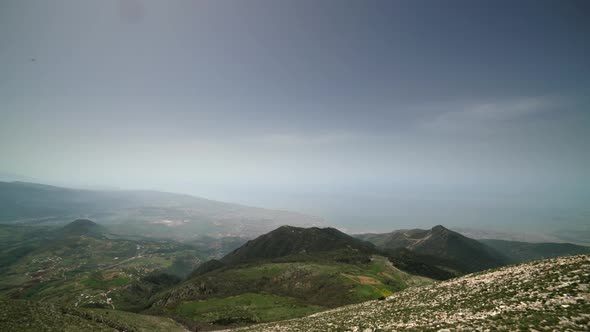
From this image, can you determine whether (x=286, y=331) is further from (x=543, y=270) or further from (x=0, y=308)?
(x=0, y=308)

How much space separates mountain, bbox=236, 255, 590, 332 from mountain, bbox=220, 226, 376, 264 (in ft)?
395

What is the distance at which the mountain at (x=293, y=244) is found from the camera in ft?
480

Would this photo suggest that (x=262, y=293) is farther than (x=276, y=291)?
No

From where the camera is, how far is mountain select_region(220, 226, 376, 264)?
480 ft

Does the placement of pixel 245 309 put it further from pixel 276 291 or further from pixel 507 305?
pixel 507 305

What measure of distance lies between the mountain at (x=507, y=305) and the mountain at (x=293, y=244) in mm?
120322

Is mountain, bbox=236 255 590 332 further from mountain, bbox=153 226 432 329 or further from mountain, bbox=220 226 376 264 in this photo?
mountain, bbox=220 226 376 264

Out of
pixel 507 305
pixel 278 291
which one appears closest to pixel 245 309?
pixel 278 291

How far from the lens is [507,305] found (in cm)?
1858

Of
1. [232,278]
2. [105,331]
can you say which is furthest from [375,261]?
[105,331]

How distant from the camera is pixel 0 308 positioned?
2741cm

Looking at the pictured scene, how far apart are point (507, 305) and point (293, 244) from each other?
473ft

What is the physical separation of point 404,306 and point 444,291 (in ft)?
19.3

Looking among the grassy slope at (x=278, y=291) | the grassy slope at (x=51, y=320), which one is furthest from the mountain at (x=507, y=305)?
the grassy slope at (x=51, y=320)
